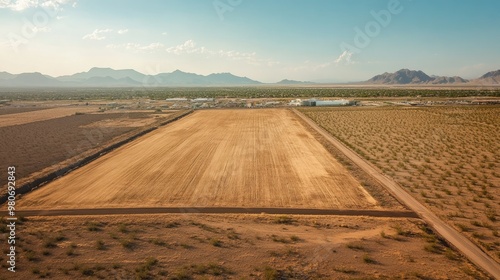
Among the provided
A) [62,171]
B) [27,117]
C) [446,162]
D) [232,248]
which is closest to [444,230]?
[232,248]

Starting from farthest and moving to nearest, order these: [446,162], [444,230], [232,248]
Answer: [446,162] → [444,230] → [232,248]

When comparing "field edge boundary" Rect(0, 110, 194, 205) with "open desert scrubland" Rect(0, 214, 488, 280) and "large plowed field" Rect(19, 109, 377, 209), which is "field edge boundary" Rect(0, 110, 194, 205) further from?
"open desert scrubland" Rect(0, 214, 488, 280)

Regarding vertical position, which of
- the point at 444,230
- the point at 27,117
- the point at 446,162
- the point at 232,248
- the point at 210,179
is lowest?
the point at 232,248

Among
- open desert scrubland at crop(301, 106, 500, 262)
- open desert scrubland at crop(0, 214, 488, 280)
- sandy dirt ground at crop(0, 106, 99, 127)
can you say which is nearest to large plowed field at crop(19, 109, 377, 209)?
open desert scrubland at crop(0, 214, 488, 280)

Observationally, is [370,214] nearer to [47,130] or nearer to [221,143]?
[221,143]

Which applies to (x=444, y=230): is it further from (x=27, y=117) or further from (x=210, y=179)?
(x=27, y=117)

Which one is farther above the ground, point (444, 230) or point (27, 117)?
point (27, 117)
